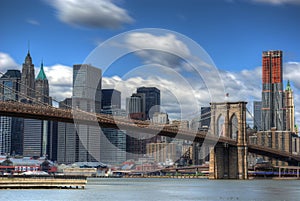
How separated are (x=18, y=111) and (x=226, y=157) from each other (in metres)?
45.4

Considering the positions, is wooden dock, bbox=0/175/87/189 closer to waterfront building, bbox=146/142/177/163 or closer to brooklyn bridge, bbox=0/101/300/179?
brooklyn bridge, bbox=0/101/300/179

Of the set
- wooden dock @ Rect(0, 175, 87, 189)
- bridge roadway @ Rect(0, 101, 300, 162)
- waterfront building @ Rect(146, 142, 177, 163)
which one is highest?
bridge roadway @ Rect(0, 101, 300, 162)

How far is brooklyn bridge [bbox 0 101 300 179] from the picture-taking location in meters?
54.8

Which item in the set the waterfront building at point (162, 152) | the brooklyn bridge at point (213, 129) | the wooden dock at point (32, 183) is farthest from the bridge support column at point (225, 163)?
the waterfront building at point (162, 152)

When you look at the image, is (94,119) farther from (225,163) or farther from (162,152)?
(162,152)

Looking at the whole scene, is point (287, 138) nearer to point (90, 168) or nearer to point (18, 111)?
point (90, 168)

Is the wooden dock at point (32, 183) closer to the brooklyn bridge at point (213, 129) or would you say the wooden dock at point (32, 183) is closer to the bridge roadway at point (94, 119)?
the bridge roadway at point (94, 119)

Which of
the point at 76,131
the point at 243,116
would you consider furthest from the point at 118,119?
the point at 76,131

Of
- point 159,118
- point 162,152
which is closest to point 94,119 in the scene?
point 159,118

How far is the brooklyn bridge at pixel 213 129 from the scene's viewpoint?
54844mm

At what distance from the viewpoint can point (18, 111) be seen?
52.2 meters

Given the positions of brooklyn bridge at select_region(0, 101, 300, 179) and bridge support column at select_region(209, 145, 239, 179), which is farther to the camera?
bridge support column at select_region(209, 145, 239, 179)

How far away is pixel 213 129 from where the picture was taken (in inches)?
3999

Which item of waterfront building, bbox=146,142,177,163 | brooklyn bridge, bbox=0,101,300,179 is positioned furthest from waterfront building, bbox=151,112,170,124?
waterfront building, bbox=146,142,177,163
